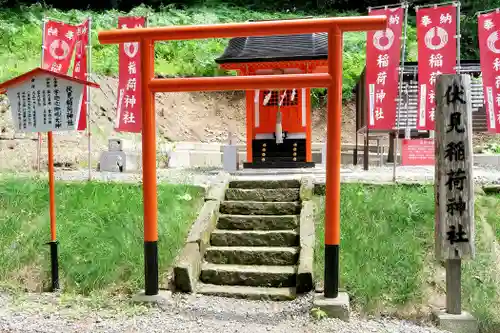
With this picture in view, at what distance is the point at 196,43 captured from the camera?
20766 mm

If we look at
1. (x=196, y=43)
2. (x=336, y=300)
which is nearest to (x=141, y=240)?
(x=336, y=300)

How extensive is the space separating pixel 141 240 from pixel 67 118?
1682 millimetres

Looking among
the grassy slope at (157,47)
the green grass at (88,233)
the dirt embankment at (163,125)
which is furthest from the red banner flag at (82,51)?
the grassy slope at (157,47)

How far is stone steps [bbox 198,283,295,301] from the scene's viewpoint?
4.98 metres

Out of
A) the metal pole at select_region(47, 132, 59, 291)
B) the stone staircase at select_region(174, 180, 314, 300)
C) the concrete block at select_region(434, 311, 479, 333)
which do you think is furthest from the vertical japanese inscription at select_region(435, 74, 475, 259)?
the metal pole at select_region(47, 132, 59, 291)

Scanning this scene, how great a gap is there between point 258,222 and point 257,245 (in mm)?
367

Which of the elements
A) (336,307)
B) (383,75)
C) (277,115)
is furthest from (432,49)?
(336,307)

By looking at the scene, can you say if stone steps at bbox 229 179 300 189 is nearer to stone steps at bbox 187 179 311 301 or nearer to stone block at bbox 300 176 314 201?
stone steps at bbox 187 179 311 301

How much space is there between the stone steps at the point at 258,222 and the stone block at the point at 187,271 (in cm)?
86

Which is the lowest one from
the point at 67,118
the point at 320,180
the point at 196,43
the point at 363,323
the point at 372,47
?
the point at 363,323

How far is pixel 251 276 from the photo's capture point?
5273 mm

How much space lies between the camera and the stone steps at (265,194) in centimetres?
655

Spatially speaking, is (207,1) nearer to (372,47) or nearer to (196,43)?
(196,43)

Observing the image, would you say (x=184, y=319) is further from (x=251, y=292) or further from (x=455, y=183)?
(x=455, y=183)
